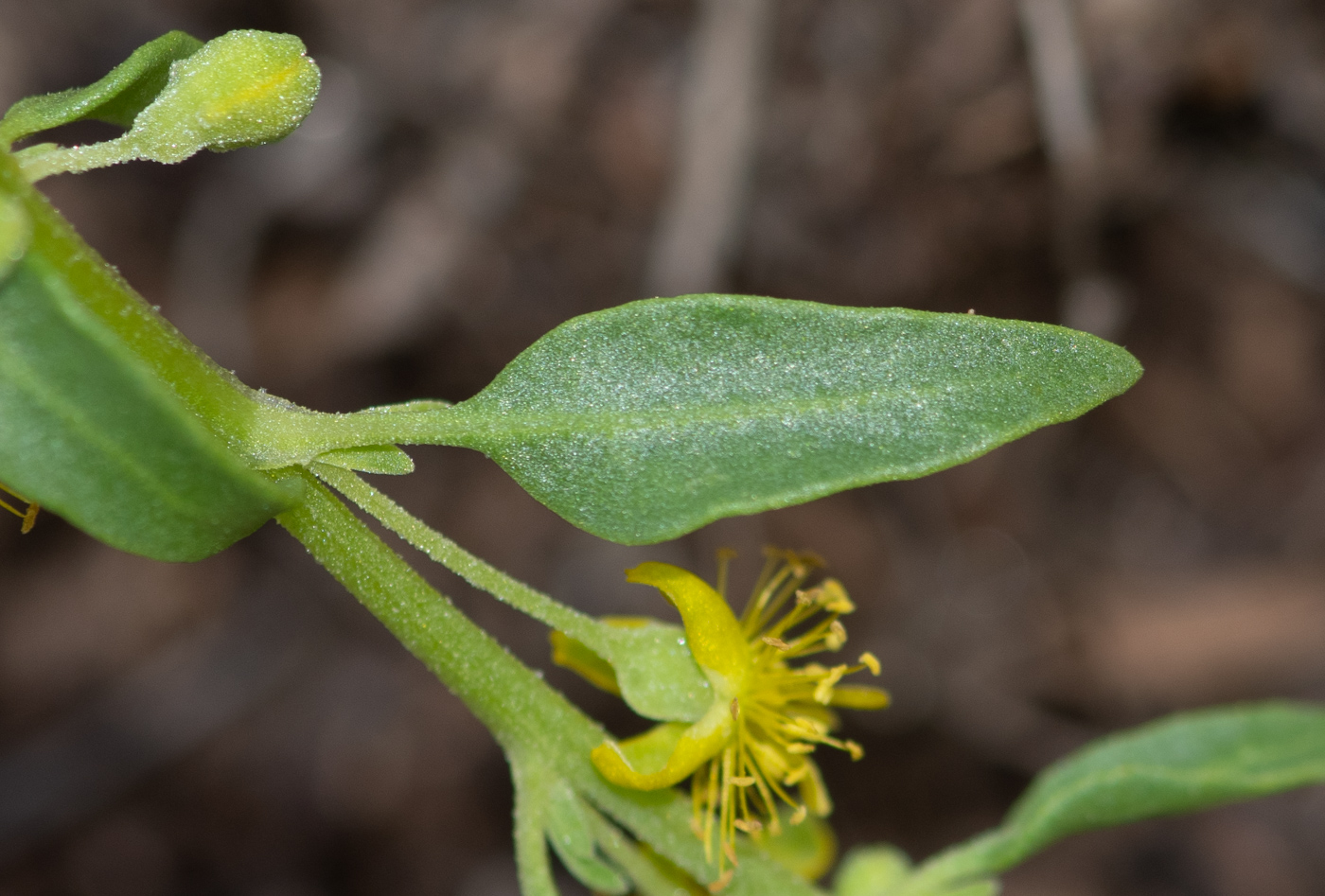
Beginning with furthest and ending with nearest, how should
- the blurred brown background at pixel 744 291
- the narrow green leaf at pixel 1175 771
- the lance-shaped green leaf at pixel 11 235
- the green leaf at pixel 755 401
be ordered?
the blurred brown background at pixel 744 291 → the narrow green leaf at pixel 1175 771 → the green leaf at pixel 755 401 → the lance-shaped green leaf at pixel 11 235

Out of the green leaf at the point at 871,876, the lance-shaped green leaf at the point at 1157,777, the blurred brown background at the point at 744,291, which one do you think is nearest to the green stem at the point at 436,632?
the green leaf at the point at 871,876

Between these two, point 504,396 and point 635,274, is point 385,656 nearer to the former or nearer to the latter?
point 635,274

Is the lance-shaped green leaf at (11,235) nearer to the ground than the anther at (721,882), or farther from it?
farther from it

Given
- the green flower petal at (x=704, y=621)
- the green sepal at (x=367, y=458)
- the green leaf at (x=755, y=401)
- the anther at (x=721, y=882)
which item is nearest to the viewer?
the green leaf at (x=755, y=401)

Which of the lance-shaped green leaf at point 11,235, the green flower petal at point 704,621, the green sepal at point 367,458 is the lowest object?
the green flower petal at point 704,621

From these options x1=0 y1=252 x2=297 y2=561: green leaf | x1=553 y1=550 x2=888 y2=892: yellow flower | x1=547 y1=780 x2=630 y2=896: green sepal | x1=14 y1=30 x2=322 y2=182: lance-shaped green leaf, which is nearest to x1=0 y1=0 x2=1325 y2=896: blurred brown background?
x1=553 y1=550 x2=888 y2=892: yellow flower

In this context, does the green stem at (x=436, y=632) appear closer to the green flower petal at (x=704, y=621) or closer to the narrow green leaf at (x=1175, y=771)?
the green flower petal at (x=704, y=621)

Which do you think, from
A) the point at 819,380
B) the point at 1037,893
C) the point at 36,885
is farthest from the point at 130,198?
the point at 1037,893

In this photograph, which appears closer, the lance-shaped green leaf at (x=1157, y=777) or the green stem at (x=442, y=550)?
the green stem at (x=442, y=550)
